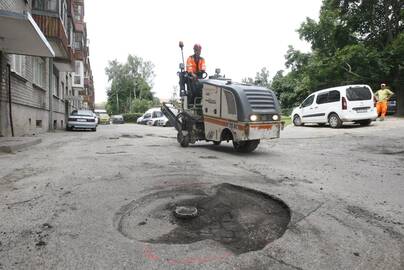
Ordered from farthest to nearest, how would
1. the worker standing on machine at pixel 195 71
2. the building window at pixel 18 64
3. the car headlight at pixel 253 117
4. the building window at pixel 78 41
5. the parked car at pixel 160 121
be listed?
1. the building window at pixel 78 41
2. the parked car at pixel 160 121
3. the building window at pixel 18 64
4. the worker standing on machine at pixel 195 71
5. the car headlight at pixel 253 117

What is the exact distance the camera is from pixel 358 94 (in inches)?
635

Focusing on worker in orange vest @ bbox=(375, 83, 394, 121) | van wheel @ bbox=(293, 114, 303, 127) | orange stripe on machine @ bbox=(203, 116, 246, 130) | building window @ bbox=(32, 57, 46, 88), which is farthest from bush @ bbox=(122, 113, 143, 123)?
orange stripe on machine @ bbox=(203, 116, 246, 130)

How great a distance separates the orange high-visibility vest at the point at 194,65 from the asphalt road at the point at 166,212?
286cm

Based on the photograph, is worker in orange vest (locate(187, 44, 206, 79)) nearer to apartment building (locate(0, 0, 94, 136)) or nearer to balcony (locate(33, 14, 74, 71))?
apartment building (locate(0, 0, 94, 136))

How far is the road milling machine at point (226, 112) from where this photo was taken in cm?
872

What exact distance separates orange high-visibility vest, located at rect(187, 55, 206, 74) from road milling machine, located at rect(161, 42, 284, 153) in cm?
18

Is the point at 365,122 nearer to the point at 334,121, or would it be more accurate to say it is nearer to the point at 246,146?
the point at 334,121

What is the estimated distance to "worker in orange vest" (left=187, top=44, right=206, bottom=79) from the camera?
34.4ft

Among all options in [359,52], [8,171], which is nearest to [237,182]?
[8,171]

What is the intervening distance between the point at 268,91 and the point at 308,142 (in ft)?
12.7

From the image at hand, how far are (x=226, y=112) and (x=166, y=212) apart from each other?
16.7ft

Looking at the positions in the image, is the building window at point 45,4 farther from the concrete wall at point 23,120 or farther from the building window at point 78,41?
the building window at point 78,41

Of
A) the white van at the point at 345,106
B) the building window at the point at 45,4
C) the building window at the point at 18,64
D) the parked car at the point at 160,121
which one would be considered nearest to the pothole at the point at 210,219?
the building window at the point at 18,64

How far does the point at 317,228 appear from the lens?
3.87 meters
